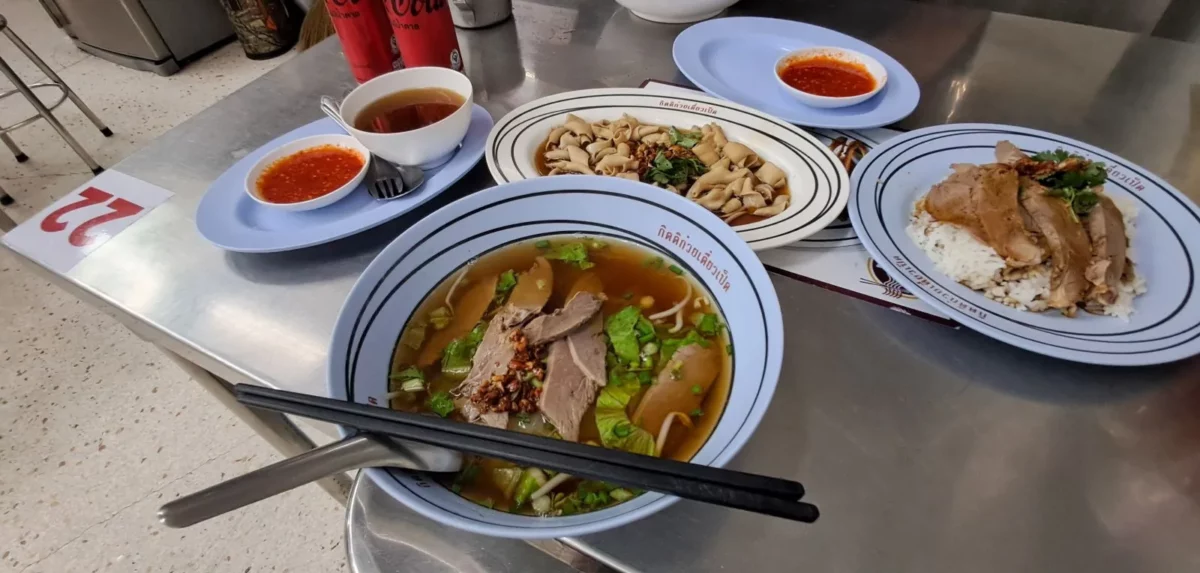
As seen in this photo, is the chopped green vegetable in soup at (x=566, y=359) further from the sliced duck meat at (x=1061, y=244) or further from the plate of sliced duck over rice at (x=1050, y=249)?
the sliced duck meat at (x=1061, y=244)

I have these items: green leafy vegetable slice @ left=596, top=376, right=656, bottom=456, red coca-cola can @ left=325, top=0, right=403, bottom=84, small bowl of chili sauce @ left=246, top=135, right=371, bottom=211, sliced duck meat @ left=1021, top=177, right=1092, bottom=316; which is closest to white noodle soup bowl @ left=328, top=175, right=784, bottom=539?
green leafy vegetable slice @ left=596, top=376, right=656, bottom=456

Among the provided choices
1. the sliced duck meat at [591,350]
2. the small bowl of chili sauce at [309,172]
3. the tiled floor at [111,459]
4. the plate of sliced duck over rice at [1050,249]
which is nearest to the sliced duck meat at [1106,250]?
the plate of sliced duck over rice at [1050,249]

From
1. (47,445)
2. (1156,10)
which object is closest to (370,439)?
(1156,10)

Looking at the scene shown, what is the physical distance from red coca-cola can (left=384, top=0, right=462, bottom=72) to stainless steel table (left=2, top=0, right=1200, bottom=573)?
200 millimetres

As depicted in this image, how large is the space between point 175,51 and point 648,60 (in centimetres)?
384

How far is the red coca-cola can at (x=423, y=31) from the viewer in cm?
132

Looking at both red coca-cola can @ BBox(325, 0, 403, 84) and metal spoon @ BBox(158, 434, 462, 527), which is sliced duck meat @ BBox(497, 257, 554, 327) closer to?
metal spoon @ BBox(158, 434, 462, 527)

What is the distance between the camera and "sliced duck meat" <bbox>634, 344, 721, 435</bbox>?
0.81 metres

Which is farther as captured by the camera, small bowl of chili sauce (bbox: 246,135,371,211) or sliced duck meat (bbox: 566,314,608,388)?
small bowl of chili sauce (bbox: 246,135,371,211)

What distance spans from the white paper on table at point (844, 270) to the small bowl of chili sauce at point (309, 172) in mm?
802

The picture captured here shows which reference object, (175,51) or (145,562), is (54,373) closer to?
(145,562)

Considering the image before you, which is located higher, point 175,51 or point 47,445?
point 175,51

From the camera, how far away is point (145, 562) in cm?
188

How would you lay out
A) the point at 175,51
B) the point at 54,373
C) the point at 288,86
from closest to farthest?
the point at 288,86 → the point at 54,373 → the point at 175,51
